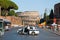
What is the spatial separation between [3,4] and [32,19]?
94295 millimetres

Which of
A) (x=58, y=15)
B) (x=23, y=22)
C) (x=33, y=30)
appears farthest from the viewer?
(x=23, y=22)

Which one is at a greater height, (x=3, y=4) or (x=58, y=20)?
(x=3, y=4)

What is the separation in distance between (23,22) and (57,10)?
58982 millimetres

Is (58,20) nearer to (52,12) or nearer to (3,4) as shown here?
(52,12)

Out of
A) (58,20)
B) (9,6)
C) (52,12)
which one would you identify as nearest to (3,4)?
(9,6)

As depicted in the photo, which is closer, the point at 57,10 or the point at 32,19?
the point at 57,10

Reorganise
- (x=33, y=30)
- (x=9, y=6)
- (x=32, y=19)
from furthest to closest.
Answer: (x=32, y=19), (x=9, y=6), (x=33, y=30)

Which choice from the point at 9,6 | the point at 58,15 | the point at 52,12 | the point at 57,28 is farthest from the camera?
the point at 52,12

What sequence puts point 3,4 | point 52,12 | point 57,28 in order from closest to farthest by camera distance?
point 57,28 → point 3,4 → point 52,12

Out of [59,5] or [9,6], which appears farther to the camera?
[59,5]

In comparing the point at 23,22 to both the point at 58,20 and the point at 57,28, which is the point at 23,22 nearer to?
the point at 58,20

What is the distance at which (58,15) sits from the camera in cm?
12306

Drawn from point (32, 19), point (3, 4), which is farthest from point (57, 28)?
point (32, 19)

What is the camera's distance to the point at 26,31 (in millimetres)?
47531
